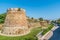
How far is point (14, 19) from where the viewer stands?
26.7 meters

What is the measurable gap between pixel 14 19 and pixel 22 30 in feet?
8.68

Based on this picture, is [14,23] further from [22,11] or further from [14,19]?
[22,11]

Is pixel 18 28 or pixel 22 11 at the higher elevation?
pixel 22 11

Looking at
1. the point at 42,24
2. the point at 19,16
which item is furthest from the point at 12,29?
the point at 42,24

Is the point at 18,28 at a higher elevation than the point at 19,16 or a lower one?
lower

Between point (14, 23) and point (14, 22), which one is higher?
point (14, 22)

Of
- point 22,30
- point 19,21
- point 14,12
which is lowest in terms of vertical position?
point 22,30

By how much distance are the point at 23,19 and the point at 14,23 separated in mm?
2310

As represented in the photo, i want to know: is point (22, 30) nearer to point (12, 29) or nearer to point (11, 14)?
point (12, 29)

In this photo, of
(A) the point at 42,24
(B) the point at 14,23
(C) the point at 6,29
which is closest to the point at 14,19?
(B) the point at 14,23

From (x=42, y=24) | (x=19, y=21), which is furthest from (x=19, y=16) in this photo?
(x=42, y=24)

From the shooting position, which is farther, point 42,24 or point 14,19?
point 42,24

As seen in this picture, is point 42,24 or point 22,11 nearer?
point 22,11

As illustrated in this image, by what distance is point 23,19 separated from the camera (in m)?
28.0
